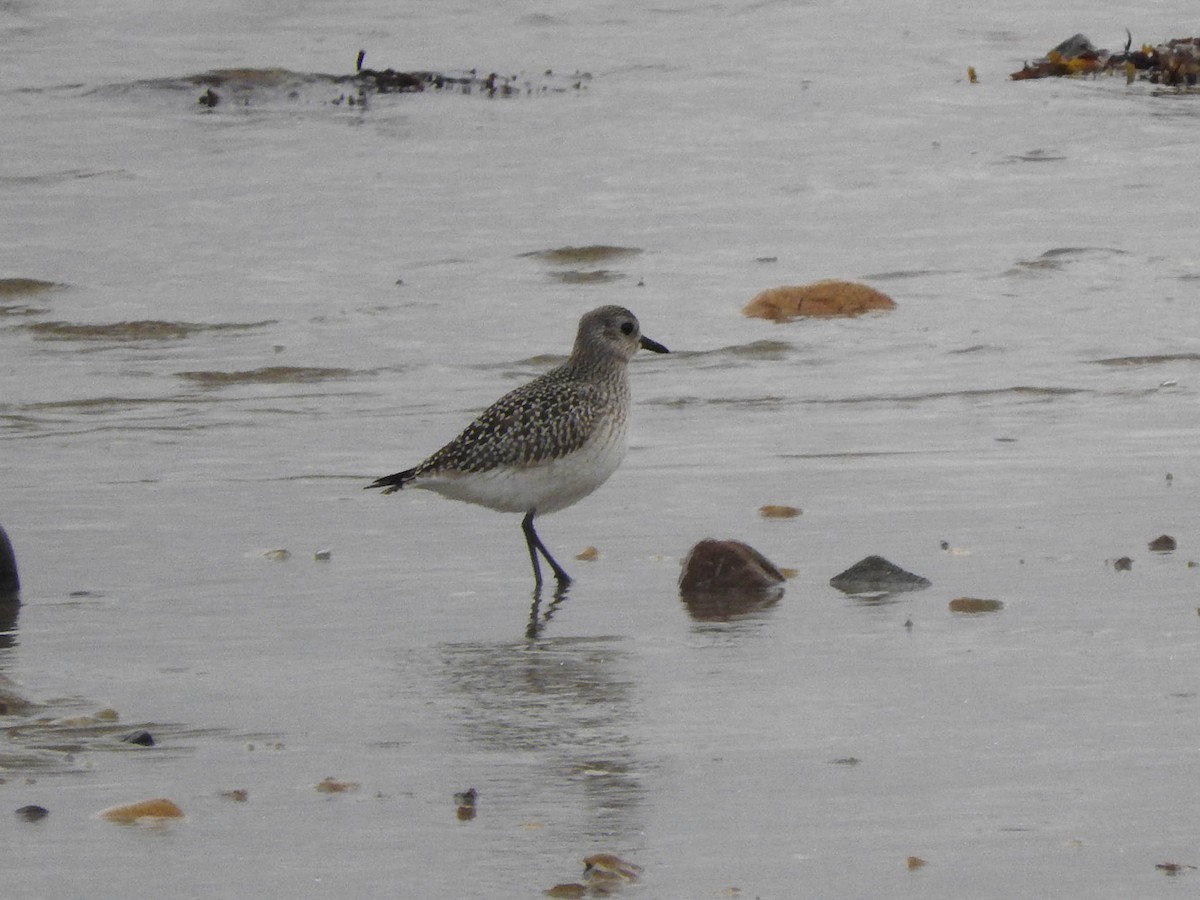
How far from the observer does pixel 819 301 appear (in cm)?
1424

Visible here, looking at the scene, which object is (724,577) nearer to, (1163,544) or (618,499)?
(1163,544)

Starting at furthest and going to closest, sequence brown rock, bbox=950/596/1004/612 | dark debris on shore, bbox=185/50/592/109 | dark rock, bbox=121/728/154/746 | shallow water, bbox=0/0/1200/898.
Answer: dark debris on shore, bbox=185/50/592/109 → brown rock, bbox=950/596/1004/612 → dark rock, bbox=121/728/154/746 → shallow water, bbox=0/0/1200/898

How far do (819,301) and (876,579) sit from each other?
24.1ft

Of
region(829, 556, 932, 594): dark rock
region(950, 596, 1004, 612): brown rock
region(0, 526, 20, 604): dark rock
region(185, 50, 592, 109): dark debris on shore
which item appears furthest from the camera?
region(185, 50, 592, 109): dark debris on shore

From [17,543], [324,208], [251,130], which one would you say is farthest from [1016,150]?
[17,543]

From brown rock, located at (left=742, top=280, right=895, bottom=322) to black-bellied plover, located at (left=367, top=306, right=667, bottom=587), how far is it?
19.5ft

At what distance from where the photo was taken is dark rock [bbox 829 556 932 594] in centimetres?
698

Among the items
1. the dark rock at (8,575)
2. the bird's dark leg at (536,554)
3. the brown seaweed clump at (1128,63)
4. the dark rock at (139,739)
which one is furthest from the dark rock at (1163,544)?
the brown seaweed clump at (1128,63)

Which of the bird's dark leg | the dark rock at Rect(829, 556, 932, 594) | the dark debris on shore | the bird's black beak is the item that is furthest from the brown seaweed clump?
the dark rock at Rect(829, 556, 932, 594)

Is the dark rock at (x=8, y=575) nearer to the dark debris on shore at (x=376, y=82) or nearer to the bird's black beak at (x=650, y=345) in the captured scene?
the bird's black beak at (x=650, y=345)

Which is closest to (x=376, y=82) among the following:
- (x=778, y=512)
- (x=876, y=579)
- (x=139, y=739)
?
(x=778, y=512)

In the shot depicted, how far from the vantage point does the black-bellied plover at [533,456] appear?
26.0ft

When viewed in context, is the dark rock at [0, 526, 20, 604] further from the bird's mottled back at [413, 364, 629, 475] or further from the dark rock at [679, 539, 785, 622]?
the dark rock at [679, 539, 785, 622]

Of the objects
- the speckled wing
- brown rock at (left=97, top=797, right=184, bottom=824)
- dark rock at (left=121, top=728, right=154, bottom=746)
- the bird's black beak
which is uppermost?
the bird's black beak
